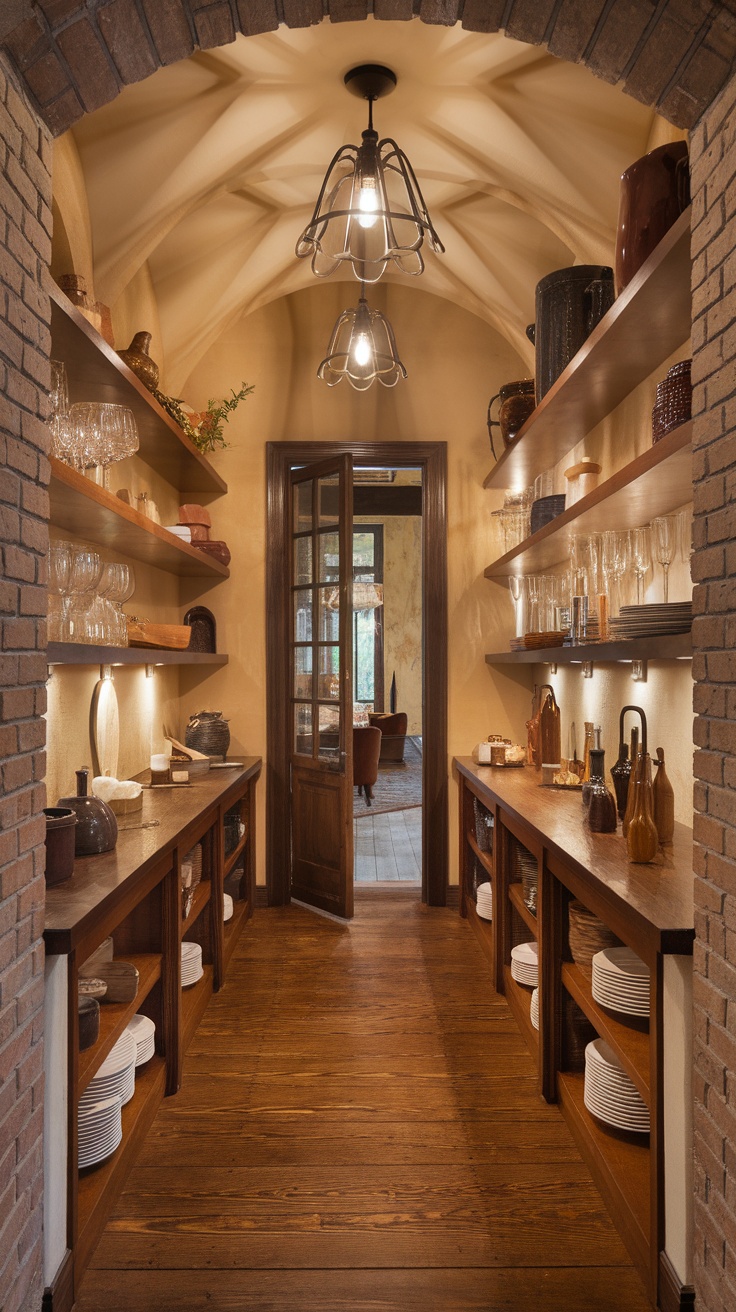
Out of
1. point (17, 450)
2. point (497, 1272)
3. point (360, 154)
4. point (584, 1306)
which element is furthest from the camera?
point (360, 154)

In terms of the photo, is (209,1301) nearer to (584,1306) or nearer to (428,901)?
(584,1306)

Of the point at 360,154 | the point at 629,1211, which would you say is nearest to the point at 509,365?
the point at 360,154

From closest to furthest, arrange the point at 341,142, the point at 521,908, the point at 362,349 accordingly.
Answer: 1. the point at 521,908
2. the point at 341,142
3. the point at 362,349

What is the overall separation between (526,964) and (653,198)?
2.63m

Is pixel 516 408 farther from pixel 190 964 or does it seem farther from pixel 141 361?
pixel 190 964

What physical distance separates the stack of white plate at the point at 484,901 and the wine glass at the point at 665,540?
86.7 inches

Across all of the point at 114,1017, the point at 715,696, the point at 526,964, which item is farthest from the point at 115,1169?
the point at 715,696

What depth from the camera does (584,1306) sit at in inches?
71.5

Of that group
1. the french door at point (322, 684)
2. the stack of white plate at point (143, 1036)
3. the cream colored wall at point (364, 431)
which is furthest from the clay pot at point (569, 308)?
the stack of white plate at point (143, 1036)

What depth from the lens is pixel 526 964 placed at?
3312mm

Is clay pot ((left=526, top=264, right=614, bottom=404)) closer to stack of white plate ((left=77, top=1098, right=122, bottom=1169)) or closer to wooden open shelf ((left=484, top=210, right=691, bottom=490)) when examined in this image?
wooden open shelf ((left=484, top=210, right=691, bottom=490))

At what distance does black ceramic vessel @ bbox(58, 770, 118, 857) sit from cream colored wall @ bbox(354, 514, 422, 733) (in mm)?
10963

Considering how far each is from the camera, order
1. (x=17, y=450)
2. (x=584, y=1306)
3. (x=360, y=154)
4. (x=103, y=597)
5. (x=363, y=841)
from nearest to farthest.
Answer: (x=17, y=450)
(x=584, y=1306)
(x=103, y=597)
(x=360, y=154)
(x=363, y=841)

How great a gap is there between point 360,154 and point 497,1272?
131 inches
